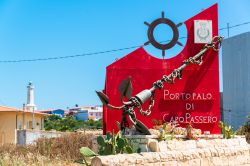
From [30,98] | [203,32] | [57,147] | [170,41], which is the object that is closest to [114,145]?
[170,41]

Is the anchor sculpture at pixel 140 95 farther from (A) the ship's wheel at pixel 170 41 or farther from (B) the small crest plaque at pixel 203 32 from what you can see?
(A) the ship's wheel at pixel 170 41

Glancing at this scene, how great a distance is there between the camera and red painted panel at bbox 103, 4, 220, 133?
46.0ft

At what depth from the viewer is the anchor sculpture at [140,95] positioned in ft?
38.5

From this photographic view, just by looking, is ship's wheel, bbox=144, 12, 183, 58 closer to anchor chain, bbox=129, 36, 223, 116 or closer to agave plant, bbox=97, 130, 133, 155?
anchor chain, bbox=129, 36, 223, 116

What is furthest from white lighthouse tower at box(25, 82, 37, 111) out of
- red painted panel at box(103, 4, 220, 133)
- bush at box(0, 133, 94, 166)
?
red painted panel at box(103, 4, 220, 133)

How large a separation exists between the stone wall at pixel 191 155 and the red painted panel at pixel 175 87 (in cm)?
167

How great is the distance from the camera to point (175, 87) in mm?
14281

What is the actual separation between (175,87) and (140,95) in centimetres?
247

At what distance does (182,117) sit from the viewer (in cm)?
1423

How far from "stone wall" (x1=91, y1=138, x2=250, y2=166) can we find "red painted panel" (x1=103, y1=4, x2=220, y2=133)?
5.49 feet

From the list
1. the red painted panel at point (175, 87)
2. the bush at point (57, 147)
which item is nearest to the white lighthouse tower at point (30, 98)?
the bush at point (57, 147)

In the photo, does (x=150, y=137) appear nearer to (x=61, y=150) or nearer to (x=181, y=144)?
(x=181, y=144)

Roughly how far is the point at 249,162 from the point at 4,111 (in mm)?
26045

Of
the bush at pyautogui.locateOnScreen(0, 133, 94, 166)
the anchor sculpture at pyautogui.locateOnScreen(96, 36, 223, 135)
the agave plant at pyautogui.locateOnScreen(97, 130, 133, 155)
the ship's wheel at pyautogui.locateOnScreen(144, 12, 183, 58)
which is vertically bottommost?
the bush at pyautogui.locateOnScreen(0, 133, 94, 166)
